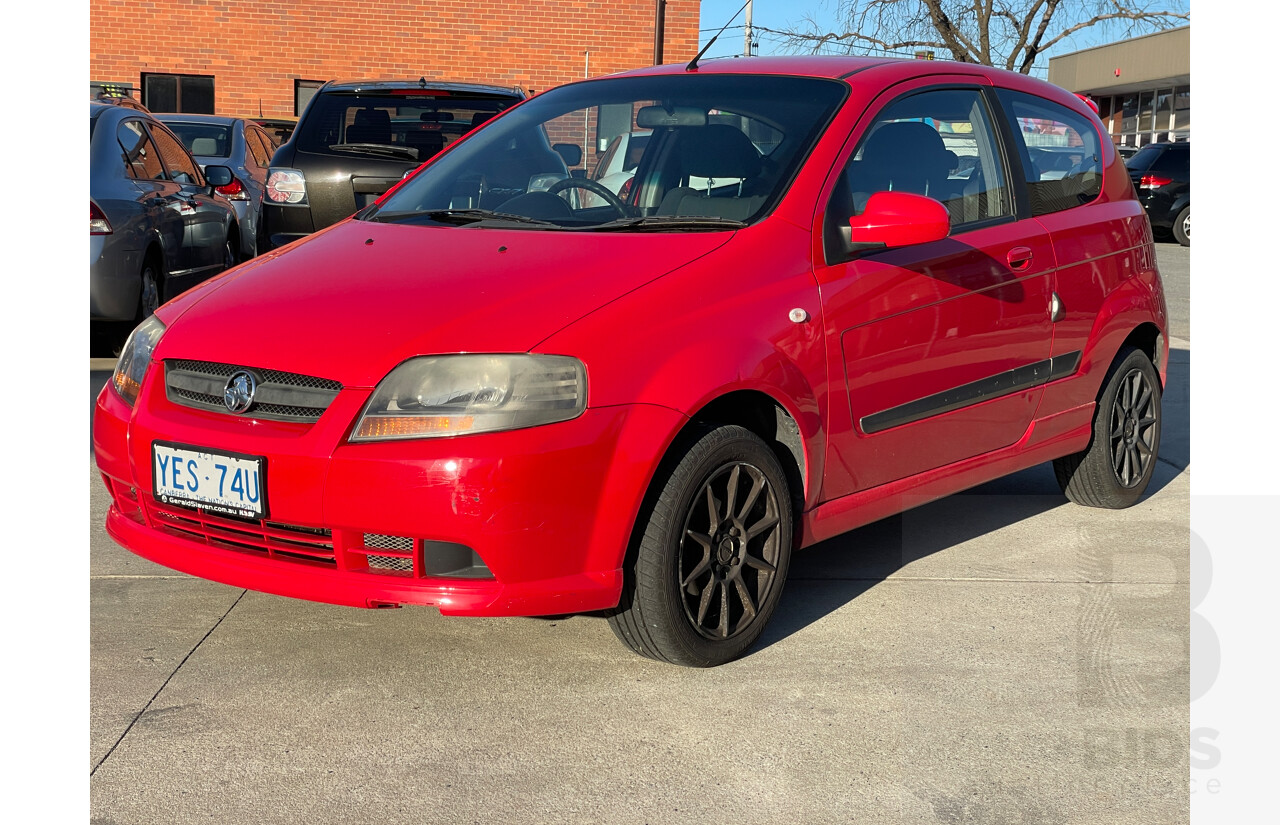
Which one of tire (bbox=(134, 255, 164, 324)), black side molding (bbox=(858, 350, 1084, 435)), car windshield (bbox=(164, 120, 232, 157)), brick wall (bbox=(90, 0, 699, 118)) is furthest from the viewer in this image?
brick wall (bbox=(90, 0, 699, 118))

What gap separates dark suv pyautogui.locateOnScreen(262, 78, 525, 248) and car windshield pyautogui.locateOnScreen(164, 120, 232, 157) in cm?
405

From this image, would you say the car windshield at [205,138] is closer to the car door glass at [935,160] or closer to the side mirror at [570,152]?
the side mirror at [570,152]

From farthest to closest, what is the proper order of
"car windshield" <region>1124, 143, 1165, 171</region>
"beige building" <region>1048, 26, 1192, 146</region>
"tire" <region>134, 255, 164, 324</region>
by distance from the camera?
1. "beige building" <region>1048, 26, 1192, 146</region>
2. "car windshield" <region>1124, 143, 1165, 171</region>
3. "tire" <region>134, 255, 164, 324</region>

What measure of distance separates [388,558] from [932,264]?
1925 millimetres

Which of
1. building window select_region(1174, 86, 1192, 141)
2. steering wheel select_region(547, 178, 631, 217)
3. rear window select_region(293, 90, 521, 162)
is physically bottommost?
steering wheel select_region(547, 178, 631, 217)

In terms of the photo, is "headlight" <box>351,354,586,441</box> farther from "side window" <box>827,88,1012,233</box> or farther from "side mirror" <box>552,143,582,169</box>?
"side mirror" <box>552,143,582,169</box>

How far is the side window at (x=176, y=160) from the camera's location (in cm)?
900

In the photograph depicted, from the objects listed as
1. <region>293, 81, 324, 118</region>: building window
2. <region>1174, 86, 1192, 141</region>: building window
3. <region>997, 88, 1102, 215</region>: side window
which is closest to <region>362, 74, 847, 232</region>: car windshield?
<region>997, 88, 1102, 215</region>: side window

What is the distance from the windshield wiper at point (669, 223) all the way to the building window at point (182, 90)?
22.0 meters

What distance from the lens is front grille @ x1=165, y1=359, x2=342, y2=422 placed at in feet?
10.5

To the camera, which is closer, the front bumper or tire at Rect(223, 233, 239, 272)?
the front bumper

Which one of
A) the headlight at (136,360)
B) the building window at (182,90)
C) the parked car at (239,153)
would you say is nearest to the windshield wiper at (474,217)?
the headlight at (136,360)

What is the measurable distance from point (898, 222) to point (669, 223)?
650 millimetres

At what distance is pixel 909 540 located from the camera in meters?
4.90
